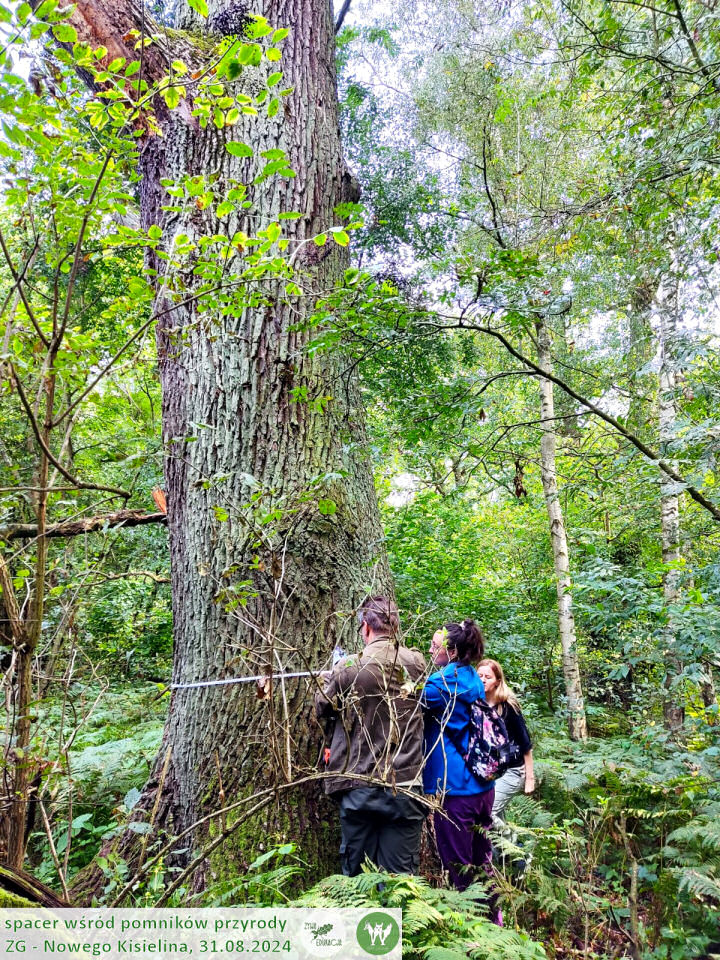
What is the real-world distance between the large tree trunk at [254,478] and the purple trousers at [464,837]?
29.1 inches

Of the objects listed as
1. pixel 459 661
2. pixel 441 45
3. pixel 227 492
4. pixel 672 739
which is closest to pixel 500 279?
pixel 227 492

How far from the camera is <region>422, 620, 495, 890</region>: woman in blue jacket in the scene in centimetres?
322

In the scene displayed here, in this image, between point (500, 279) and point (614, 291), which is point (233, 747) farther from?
point (614, 291)

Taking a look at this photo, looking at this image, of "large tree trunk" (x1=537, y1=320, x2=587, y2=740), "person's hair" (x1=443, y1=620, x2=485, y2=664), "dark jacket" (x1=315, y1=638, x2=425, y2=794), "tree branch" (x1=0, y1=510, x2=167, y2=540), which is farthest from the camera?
"large tree trunk" (x1=537, y1=320, x2=587, y2=740)

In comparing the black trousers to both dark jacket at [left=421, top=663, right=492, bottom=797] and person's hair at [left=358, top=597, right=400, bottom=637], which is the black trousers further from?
person's hair at [left=358, top=597, right=400, bottom=637]

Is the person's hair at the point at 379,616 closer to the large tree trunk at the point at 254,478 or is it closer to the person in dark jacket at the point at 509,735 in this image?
the large tree trunk at the point at 254,478

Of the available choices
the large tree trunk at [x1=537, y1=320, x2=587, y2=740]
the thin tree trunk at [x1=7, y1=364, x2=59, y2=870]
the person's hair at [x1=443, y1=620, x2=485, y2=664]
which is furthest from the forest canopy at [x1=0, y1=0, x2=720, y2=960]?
the large tree trunk at [x1=537, y1=320, x2=587, y2=740]

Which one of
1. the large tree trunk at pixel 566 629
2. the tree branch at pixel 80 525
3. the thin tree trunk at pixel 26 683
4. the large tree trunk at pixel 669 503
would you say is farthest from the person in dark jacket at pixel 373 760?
the large tree trunk at pixel 566 629

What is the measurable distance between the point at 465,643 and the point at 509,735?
2.41ft

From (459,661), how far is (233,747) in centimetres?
141

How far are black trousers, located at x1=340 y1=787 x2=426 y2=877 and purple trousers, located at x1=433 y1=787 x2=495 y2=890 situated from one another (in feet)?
1.24

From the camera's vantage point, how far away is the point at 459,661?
349 centimetres
